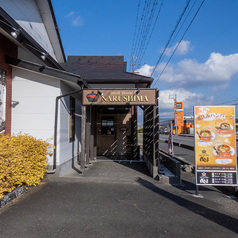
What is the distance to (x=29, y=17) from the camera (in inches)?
355

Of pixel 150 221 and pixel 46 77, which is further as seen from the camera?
pixel 46 77

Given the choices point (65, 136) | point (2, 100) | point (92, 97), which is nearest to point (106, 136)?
point (65, 136)

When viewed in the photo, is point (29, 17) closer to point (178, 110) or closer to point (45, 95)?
point (45, 95)

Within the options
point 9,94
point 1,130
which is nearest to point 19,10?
point 9,94

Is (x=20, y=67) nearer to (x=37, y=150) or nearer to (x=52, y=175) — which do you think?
(x=37, y=150)

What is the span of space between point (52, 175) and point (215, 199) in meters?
4.87

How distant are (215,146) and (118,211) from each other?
10.3 feet

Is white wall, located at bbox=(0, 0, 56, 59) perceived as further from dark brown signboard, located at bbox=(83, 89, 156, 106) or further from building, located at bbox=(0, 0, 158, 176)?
dark brown signboard, located at bbox=(83, 89, 156, 106)

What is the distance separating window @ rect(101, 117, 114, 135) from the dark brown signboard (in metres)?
5.46

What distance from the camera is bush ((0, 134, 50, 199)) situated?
4129 millimetres

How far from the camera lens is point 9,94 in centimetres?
660

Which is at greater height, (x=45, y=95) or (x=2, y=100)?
(x=45, y=95)

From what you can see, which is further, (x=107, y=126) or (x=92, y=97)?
(x=107, y=126)

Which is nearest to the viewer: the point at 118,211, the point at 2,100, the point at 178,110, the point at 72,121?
the point at 118,211
